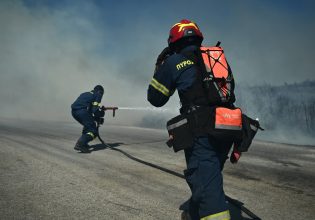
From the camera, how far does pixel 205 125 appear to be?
2660 mm

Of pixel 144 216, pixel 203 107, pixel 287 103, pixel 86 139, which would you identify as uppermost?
pixel 287 103

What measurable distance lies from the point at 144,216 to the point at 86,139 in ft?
16.1

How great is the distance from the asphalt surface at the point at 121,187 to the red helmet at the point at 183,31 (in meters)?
1.91

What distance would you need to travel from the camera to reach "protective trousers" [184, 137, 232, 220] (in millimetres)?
2549

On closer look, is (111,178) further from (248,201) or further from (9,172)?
(248,201)

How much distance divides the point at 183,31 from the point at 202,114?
798 mm

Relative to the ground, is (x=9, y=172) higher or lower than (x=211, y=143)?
lower

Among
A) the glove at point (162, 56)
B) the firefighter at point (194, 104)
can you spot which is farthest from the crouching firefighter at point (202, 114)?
the glove at point (162, 56)

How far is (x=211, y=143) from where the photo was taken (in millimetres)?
2697

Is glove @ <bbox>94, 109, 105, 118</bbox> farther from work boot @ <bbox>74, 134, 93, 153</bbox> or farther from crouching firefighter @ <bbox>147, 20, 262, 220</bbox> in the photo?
crouching firefighter @ <bbox>147, 20, 262, 220</bbox>

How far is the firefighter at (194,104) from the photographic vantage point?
2576mm

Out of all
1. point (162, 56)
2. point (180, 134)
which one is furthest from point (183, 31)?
point (180, 134)

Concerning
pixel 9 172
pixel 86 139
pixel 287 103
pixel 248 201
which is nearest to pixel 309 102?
pixel 287 103

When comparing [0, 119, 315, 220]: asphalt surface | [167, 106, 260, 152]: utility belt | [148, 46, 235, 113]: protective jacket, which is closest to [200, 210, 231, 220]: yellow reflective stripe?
[167, 106, 260, 152]: utility belt
